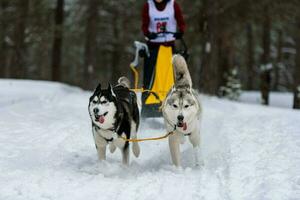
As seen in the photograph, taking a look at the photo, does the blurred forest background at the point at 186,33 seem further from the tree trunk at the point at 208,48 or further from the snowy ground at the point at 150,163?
the snowy ground at the point at 150,163

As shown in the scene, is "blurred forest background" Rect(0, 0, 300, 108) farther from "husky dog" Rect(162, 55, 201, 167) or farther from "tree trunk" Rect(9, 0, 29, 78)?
"husky dog" Rect(162, 55, 201, 167)

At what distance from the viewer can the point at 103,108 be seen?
450 cm

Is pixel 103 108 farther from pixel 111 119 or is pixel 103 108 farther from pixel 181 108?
pixel 181 108

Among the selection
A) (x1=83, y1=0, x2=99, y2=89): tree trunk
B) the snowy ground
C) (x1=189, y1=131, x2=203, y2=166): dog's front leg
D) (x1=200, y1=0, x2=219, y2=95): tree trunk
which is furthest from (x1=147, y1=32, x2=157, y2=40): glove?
(x1=83, y1=0, x2=99, y2=89): tree trunk

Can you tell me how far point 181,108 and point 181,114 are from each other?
69 mm

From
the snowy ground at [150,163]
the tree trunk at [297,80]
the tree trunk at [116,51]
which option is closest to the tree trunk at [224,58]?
the tree trunk at [297,80]

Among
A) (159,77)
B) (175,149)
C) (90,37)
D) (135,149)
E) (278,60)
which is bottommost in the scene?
(278,60)

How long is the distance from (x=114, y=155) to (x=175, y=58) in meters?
1.51

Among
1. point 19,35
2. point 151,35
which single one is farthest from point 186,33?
point 151,35

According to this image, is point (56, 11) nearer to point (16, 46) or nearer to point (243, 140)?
point (16, 46)

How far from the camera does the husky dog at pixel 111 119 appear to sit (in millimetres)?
4523

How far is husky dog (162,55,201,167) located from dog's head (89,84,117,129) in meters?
0.64

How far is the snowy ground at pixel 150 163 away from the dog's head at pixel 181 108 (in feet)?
1.77

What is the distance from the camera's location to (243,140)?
244 inches
